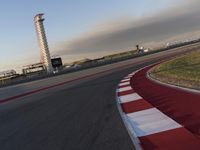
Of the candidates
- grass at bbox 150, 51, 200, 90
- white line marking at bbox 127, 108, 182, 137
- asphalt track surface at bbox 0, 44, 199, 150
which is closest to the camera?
asphalt track surface at bbox 0, 44, 199, 150

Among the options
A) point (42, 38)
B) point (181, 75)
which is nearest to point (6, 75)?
point (42, 38)

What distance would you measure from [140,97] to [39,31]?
75145 millimetres

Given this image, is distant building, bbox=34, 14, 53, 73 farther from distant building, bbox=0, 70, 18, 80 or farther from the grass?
the grass

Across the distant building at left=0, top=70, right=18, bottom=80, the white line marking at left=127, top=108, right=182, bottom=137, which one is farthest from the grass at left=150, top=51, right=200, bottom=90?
the distant building at left=0, top=70, right=18, bottom=80

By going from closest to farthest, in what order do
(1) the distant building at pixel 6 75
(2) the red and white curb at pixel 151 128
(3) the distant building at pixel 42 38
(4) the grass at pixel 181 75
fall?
(2) the red and white curb at pixel 151 128 → (4) the grass at pixel 181 75 → (1) the distant building at pixel 6 75 → (3) the distant building at pixel 42 38

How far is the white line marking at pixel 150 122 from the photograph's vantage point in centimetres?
595

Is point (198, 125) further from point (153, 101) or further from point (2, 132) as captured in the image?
point (2, 132)

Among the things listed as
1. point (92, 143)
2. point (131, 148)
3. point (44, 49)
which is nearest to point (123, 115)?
point (92, 143)

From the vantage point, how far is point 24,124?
8398mm

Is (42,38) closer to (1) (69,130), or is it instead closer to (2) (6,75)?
(2) (6,75)

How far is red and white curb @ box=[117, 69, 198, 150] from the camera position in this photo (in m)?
5.14

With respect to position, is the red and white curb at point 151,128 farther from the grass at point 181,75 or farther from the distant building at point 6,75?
the distant building at point 6,75

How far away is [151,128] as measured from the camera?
241 inches

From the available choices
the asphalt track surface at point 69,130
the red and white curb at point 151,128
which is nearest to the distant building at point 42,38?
the asphalt track surface at point 69,130
